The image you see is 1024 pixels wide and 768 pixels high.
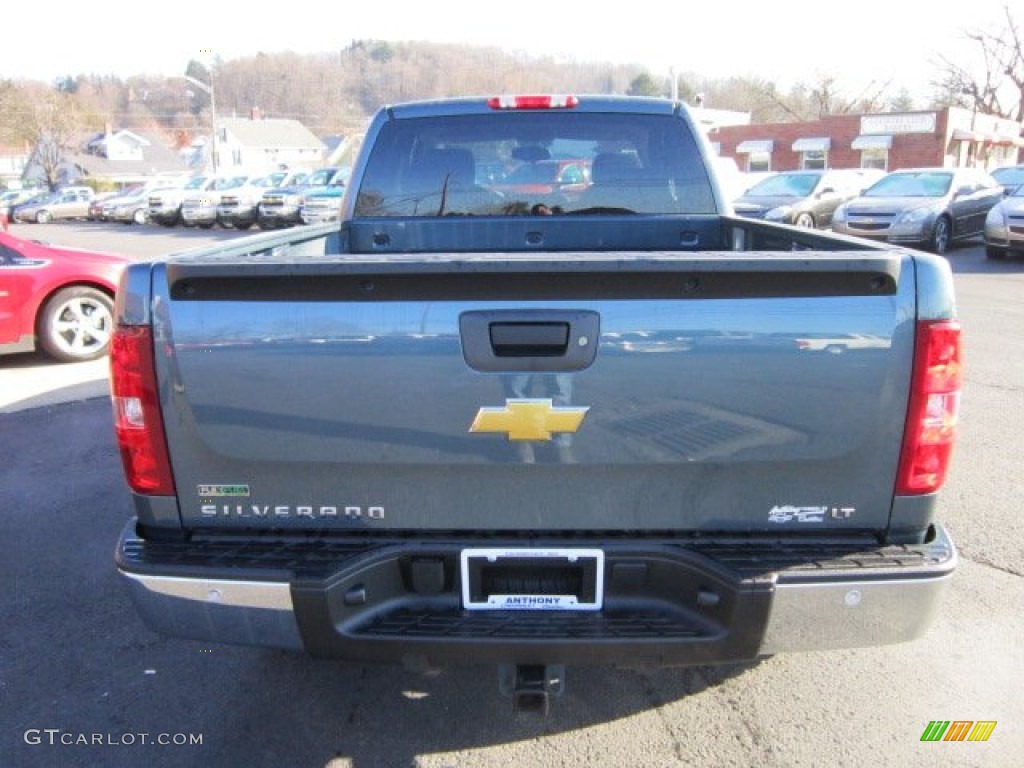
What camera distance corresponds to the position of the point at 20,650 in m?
3.32

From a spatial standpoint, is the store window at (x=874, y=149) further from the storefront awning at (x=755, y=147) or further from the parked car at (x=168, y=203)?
the parked car at (x=168, y=203)

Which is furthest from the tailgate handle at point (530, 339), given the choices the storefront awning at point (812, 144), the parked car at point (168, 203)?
the storefront awning at point (812, 144)

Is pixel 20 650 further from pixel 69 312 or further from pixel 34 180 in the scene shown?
pixel 34 180

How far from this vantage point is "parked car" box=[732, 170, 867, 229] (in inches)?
701

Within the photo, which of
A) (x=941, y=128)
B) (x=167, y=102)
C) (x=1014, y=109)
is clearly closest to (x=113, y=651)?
(x=941, y=128)

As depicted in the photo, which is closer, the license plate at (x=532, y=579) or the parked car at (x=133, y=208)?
the license plate at (x=532, y=579)

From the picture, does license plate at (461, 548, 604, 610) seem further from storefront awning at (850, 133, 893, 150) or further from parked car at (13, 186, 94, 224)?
parked car at (13, 186, 94, 224)

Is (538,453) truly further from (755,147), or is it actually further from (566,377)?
(755,147)

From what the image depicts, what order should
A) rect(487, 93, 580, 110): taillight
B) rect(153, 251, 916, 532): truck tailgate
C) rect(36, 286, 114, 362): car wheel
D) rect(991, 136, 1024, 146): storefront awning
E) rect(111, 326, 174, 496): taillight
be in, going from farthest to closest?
rect(991, 136, 1024, 146): storefront awning
rect(36, 286, 114, 362): car wheel
rect(487, 93, 580, 110): taillight
rect(111, 326, 174, 496): taillight
rect(153, 251, 916, 532): truck tailgate

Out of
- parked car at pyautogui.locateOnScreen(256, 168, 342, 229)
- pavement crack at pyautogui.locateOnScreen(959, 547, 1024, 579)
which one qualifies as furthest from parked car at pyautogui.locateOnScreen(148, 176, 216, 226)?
pavement crack at pyautogui.locateOnScreen(959, 547, 1024, 579)

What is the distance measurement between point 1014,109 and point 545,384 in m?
83.2

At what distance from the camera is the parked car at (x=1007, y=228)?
48.7 ft

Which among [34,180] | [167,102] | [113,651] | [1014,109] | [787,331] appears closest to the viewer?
[787,331]

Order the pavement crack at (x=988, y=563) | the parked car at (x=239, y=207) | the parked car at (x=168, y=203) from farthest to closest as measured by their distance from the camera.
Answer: the parked car at (x=168, y=203)
the parked car at (x=239, y=207)
the pavement crack at (x=988, y=563)
